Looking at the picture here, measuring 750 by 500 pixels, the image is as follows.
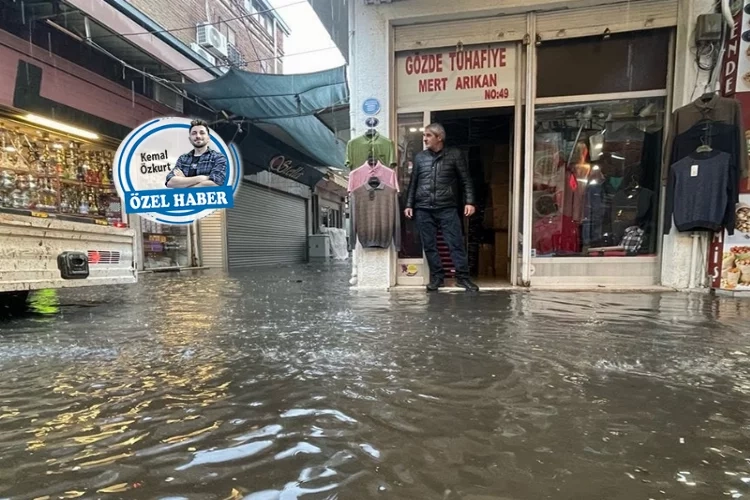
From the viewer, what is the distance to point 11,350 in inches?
94.7

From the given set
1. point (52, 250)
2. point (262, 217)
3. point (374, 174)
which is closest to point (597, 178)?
point (374, 174)

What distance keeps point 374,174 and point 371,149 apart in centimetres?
31

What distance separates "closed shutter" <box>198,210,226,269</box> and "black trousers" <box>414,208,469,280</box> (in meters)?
7.89

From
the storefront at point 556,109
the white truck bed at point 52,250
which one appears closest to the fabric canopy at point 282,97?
the storefront at point 556,109

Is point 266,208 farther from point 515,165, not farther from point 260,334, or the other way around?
point 260,334

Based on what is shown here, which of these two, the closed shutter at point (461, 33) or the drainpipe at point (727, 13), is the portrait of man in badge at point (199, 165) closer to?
the closed shutter at point (461, 33)

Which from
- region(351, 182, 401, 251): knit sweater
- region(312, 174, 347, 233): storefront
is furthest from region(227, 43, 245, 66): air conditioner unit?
region(351, 182, 401, 251): knit sweater

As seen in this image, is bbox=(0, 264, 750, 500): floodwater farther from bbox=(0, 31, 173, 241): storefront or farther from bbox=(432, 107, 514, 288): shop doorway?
bbox=(0, 31, 173, 241): storefront

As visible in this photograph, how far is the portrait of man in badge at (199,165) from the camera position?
776 cm

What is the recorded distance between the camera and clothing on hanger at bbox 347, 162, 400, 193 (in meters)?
4.82

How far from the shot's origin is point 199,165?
8078 millimetres

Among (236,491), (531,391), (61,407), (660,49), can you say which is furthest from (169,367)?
(660,49)

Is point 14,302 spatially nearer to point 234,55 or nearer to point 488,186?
point 488,186

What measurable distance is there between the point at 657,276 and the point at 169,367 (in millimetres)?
5339
